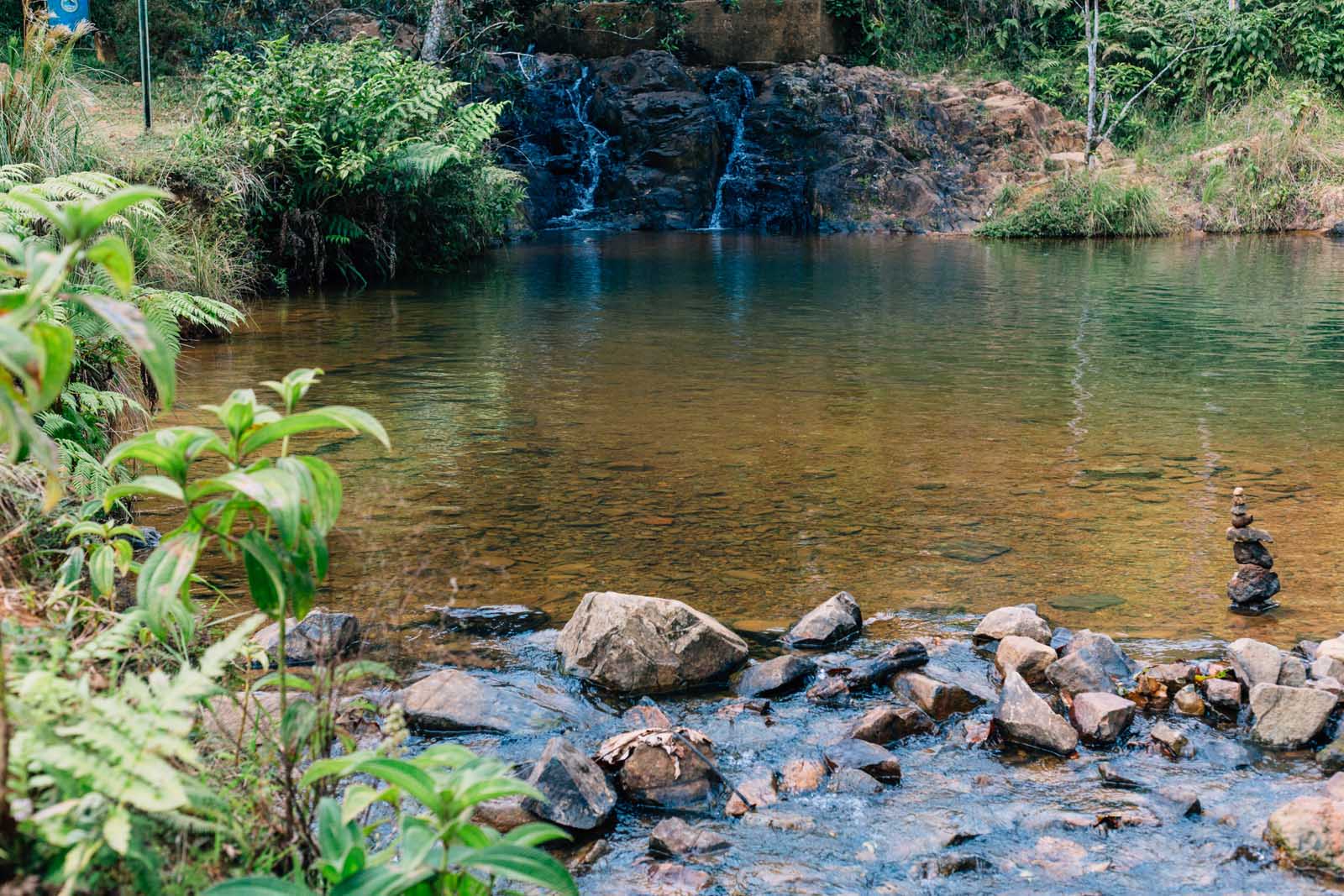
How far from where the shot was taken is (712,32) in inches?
956

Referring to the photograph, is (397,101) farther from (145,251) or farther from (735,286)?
(145,251)

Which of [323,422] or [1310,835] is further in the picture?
[1310,835]

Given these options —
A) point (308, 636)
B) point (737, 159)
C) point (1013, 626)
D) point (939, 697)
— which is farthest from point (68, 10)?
point (737, 159)

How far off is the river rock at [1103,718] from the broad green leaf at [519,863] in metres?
1.91

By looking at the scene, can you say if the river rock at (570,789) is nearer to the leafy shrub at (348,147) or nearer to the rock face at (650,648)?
the rock face at (650,648)

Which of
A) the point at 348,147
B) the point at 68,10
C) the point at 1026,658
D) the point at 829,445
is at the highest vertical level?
the point at 68,10

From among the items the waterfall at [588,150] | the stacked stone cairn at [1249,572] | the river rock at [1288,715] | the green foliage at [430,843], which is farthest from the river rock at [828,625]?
the waterfall at [588,150]

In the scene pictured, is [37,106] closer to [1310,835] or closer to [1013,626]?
[1013,626]

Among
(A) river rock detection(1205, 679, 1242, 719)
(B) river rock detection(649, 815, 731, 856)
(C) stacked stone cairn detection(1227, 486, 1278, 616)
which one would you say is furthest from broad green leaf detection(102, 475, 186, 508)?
(C) stacked stone cairn detection(1227, 486, 1278, 616)

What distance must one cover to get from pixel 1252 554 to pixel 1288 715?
103 cm

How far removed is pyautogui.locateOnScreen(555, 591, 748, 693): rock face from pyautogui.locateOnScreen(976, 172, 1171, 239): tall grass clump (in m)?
18.6

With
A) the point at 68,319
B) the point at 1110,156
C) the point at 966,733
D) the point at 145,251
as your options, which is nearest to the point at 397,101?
the point at 145,251

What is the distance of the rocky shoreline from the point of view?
2611mm

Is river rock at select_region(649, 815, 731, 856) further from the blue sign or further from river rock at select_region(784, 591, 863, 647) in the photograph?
the blue sign
